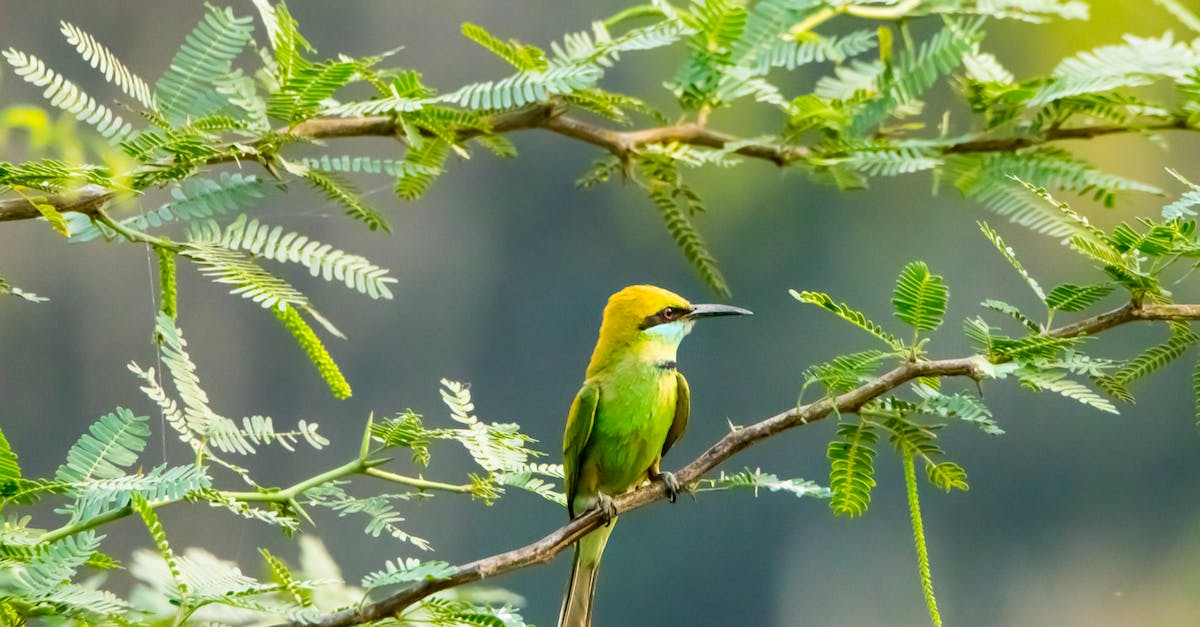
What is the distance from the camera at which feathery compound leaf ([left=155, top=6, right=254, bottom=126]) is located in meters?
0.71

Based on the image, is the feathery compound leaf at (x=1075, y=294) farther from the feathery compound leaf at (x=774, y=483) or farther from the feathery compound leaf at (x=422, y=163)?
Answer: the feathery compound leaf at (x=422, y=163)

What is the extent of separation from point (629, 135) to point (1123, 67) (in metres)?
0.37

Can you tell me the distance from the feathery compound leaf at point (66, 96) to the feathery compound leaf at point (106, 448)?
6.9 inches

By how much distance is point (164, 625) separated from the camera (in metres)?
0.65

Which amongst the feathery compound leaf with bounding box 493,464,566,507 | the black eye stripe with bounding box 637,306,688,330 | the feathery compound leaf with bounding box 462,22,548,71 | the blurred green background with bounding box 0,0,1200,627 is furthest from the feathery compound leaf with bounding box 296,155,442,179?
the blurred green background with bounding box 0,0,1200,627

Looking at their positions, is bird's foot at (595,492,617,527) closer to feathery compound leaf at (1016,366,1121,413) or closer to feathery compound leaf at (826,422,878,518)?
feathery compound leaf at (826,422,878,518)

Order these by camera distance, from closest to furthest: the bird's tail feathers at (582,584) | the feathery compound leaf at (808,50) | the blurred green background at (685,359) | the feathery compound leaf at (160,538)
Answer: the feathery compound leaf at (160,538)
the feathery compound leaf at (808,50)
the bird's tail feathers at (582,584)
the blurred green background at (685,359)

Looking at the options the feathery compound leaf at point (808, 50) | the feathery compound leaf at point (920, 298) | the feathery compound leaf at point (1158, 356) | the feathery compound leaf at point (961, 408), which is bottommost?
the feathery compound leaf at point (1158, 356)

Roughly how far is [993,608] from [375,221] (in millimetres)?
2021

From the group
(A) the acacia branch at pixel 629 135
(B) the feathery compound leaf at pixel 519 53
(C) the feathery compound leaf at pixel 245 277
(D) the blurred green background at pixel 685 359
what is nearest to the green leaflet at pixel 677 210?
(A) the acacia branch at pixel 629 135

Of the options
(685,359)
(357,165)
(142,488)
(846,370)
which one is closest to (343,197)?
(357,165)

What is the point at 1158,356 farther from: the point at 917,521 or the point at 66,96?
the point at 66,96

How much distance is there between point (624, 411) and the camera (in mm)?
1114

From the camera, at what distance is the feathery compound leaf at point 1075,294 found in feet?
2.07
